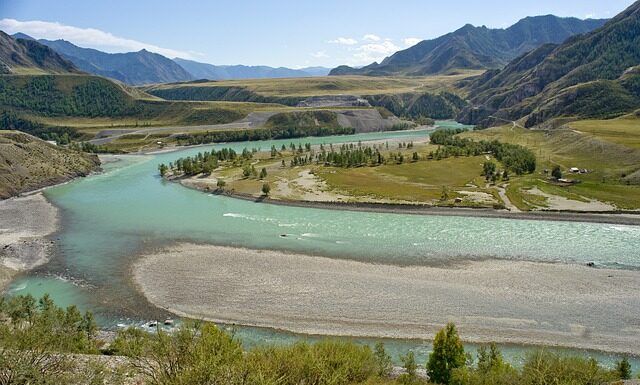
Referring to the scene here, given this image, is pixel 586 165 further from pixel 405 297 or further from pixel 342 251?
pixel 405 297

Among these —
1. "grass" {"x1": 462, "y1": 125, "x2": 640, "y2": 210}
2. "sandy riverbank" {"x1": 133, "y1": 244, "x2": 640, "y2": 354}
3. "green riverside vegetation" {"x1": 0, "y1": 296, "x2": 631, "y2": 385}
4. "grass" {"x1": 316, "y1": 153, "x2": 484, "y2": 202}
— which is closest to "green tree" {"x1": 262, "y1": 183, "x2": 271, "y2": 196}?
"grass" {"x1": 316, "y1": 153, "x2": 484, "y2": 202}

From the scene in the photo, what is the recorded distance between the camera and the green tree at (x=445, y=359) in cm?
2875

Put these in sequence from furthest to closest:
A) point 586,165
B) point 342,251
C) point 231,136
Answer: point 231,136
point 586,165
point 342,251

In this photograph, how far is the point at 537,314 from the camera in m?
41.1

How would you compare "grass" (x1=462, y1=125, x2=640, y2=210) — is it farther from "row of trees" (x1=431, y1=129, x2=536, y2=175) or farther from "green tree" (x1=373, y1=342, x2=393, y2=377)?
"green tree" (x1=373, y1=342, x2=393, y2=377)

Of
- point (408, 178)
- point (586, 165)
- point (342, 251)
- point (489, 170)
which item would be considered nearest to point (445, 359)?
point (342, 251)

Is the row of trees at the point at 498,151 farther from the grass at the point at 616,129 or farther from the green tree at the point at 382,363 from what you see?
the green tree at the point at 382,363

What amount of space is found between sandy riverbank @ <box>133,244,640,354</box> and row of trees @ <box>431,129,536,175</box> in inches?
2137

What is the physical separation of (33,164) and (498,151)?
111m

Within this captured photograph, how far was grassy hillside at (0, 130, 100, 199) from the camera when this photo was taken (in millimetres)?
94375

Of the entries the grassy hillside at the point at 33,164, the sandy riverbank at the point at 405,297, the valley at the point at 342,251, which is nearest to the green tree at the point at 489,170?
the valley at the point at 342,251

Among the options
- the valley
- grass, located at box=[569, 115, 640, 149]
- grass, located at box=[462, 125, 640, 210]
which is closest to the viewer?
the valley

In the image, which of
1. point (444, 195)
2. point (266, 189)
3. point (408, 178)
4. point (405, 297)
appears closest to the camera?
point (405, 297)

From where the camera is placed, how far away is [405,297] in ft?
147
